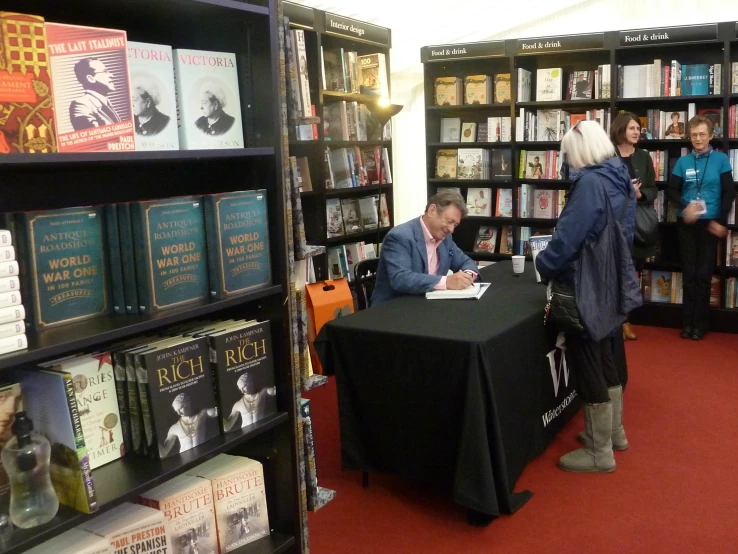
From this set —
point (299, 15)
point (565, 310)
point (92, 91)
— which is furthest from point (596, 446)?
point (299, 15)

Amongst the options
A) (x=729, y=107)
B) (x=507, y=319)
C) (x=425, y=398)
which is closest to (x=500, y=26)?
(x=729, y=107)

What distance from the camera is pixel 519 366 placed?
2748 mm

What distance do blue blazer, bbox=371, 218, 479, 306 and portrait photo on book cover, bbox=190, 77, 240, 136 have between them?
161 centimetres

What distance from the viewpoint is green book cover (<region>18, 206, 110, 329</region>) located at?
1396 millimetres

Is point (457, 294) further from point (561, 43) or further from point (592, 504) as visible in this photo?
point (561, 43)

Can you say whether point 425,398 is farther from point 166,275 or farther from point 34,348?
point 34,348

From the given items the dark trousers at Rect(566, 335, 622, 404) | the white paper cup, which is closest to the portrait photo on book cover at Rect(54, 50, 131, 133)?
the dark trousers at Rect(566, 335, 622, 404)

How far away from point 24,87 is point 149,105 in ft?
1.03

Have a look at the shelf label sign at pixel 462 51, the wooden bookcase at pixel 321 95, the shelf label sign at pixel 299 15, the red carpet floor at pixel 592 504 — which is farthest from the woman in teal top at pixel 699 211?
the shelf label sign at pixel 299 15

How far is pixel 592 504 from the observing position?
9.14 ft

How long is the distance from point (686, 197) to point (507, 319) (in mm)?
2984

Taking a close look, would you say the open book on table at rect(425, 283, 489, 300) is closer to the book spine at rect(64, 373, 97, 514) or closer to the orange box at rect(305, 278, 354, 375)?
the orange box at rect(305, 278, 354, 375)

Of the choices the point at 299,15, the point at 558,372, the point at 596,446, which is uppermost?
the point at 299,15

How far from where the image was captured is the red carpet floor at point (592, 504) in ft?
8.29
